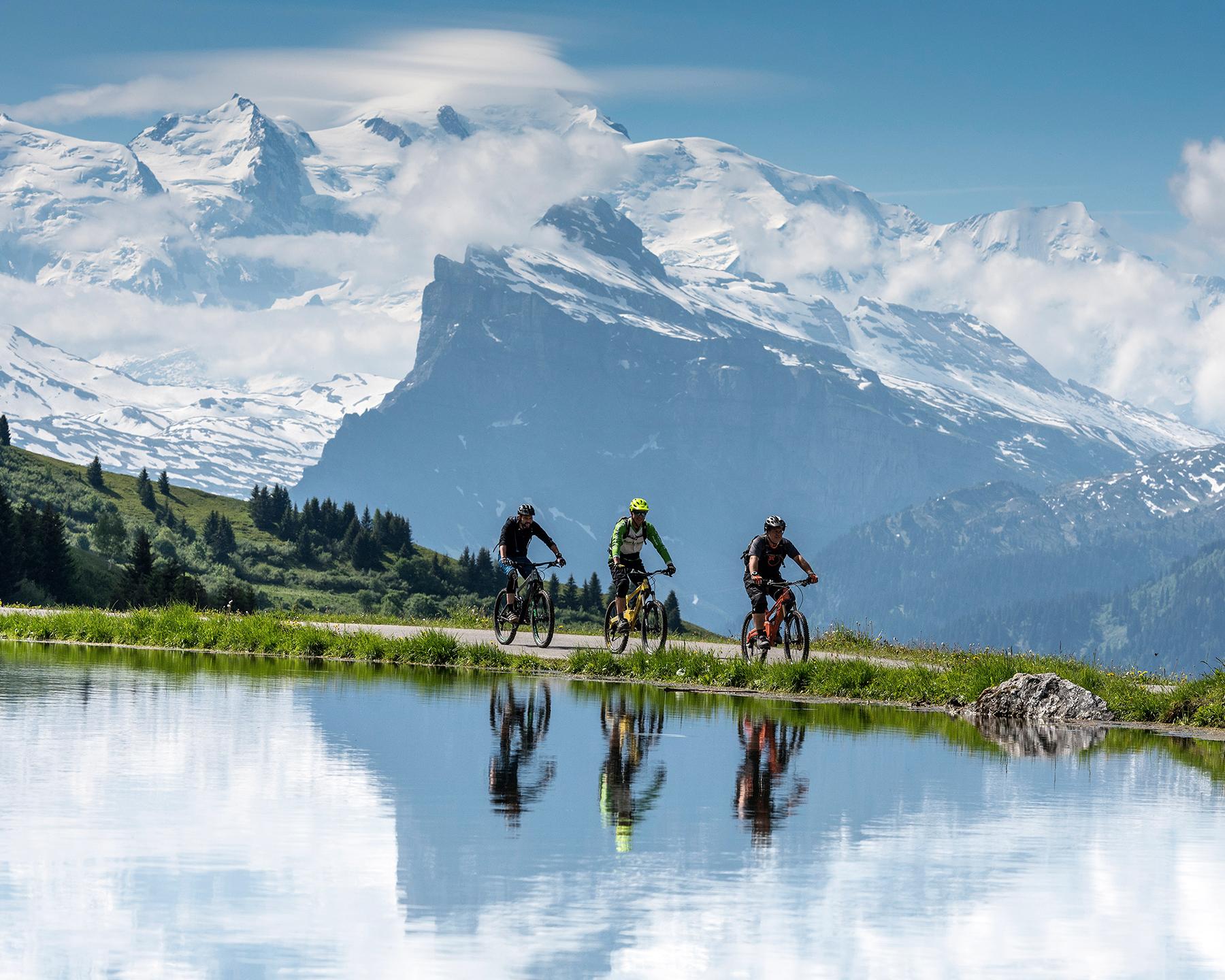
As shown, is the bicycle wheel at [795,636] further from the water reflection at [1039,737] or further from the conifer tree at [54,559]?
the conifer tree at [54,559]

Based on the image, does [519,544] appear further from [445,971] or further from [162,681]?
[445,971]

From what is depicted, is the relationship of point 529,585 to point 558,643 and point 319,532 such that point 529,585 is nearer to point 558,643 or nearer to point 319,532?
point 558,643

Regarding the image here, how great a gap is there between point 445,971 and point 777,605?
19.5m

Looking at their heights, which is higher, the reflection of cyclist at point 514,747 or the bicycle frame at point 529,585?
the bicycle frame at point 529,585

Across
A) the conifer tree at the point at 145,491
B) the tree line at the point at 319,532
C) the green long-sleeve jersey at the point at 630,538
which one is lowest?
the green long-sleeve jersey at the point at 630,538

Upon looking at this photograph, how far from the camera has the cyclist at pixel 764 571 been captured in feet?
92.8

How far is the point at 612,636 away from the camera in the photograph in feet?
104

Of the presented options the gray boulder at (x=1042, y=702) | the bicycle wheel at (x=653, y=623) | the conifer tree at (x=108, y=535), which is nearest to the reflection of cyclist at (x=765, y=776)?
the gray boulder at (x=1042, y=702)

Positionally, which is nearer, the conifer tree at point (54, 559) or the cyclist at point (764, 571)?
the cyclist at point (764, 571)

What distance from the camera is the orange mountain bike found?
92.9ft

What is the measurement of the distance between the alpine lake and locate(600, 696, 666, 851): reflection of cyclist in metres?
0.06

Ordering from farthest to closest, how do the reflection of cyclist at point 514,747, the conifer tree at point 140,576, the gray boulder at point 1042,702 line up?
the conifer tree at point 140,576 → the gray boulder at point 1042,702 → the reflection of cyclist at point 514,747

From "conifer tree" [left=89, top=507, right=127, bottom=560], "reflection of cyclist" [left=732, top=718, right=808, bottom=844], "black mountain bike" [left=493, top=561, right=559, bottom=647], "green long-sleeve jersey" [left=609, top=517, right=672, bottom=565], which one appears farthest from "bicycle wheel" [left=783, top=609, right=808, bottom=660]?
"conifer tree" [left=89, top=507, right=127, bottom=560]

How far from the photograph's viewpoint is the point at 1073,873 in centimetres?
1184
